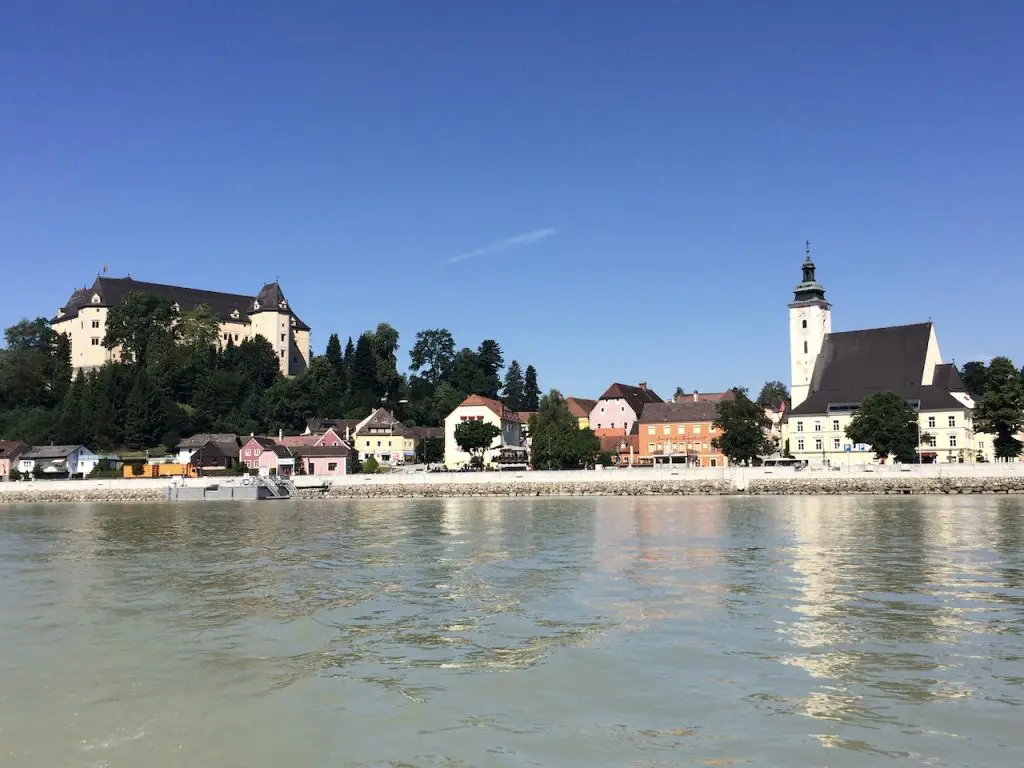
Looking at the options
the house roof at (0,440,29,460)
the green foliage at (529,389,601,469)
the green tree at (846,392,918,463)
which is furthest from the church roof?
the house roof at (0,440,29,460)

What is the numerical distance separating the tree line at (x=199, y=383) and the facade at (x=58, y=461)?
4.48 meters

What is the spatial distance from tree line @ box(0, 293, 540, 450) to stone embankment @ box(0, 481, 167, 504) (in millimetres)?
25577

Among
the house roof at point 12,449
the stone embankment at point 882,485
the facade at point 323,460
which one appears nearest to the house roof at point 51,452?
the house roof at point 12,449

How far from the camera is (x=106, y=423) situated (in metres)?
101

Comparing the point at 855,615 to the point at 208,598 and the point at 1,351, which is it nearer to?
the point at 208,598

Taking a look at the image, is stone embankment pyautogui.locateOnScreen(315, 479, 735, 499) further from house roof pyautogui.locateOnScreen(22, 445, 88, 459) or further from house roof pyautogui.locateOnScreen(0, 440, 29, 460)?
house roof pyautogui.locateOnScreen(0, 440, 29, 460)

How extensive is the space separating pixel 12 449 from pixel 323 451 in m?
33.6

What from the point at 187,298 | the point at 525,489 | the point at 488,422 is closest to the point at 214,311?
the point at 187,298

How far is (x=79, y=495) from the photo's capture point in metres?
73.8

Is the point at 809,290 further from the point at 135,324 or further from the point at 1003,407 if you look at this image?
the point at 135,324

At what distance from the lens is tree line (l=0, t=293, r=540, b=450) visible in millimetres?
103188

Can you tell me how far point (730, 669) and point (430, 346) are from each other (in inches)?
5077

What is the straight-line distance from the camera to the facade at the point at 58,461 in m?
92.9

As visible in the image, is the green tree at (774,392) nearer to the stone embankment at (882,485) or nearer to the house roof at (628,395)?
the house roof at (628,395)
